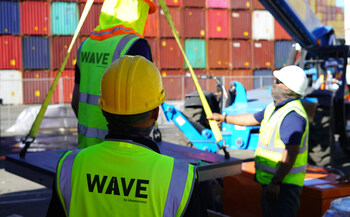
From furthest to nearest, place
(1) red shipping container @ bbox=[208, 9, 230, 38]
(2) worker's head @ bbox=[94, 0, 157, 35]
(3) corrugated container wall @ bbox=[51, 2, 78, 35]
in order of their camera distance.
→ (1) red shipping container @ bbox=[208, 9, 230, 38], (3) corrugated container wall @ bbox=[51, 2, 78, 35], (2) worker's head @ bbox=[94, 0, 157, 35]

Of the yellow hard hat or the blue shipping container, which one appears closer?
the yellow hard hat

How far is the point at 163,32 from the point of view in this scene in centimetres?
2962

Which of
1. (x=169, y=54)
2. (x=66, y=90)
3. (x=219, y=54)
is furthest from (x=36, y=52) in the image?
(x=219, y=54)

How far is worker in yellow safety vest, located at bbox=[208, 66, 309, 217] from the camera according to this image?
354 cm

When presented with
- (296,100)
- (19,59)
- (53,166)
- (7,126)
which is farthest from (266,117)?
(19,59)

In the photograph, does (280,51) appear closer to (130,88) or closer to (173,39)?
(173,39)

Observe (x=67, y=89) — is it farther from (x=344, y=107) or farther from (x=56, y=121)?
(x=344, y=107)

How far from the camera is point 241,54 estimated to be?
31.3m

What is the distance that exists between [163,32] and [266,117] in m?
26.3

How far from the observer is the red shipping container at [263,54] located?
31.7 m

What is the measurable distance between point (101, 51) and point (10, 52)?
2651 centimetres

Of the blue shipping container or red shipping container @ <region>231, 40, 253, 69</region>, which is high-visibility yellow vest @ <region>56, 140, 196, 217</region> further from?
red shipping container @ <region>231, 40, 253, 69</region>

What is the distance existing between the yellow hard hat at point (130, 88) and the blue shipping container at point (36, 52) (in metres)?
27.5

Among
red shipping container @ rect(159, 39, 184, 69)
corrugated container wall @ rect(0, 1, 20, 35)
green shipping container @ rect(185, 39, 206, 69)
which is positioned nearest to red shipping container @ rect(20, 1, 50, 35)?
corrugated container wall @ rect(0, 1, 20, 35)
